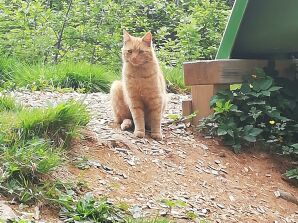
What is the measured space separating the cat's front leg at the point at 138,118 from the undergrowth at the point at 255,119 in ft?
2.21

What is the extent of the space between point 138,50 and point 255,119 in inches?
49.3

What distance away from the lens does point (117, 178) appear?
374 cm

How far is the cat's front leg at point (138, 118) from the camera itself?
4586 mm

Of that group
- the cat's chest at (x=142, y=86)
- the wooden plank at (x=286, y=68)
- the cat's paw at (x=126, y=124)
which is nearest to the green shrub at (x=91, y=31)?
the wooden plank at (x=286, y=68)

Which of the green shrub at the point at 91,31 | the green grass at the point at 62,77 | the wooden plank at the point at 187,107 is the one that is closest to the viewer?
the wooden plank at the point at 187,107

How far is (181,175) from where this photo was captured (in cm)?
414

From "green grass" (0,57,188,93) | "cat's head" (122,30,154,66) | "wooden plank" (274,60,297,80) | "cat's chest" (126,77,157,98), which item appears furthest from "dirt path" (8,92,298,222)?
"green grass" (0,57,188,93)

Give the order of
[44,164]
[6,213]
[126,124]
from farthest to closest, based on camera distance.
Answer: [126,124]
[44,164]
[6,213]

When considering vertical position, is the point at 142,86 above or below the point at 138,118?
above

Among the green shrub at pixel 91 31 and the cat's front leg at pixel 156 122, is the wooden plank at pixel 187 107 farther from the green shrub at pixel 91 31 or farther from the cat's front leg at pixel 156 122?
the green shrub at pixel 91 31

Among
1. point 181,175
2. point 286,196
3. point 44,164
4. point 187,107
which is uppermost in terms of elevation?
point 44,164

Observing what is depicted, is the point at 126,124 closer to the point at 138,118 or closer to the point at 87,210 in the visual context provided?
the point at 138,118

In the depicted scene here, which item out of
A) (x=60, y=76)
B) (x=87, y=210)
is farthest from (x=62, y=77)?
(x=87, y=210)

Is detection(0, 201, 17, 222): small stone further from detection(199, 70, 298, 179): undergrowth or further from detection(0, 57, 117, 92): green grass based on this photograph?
detection(0, 57, 117, 92): green grass
